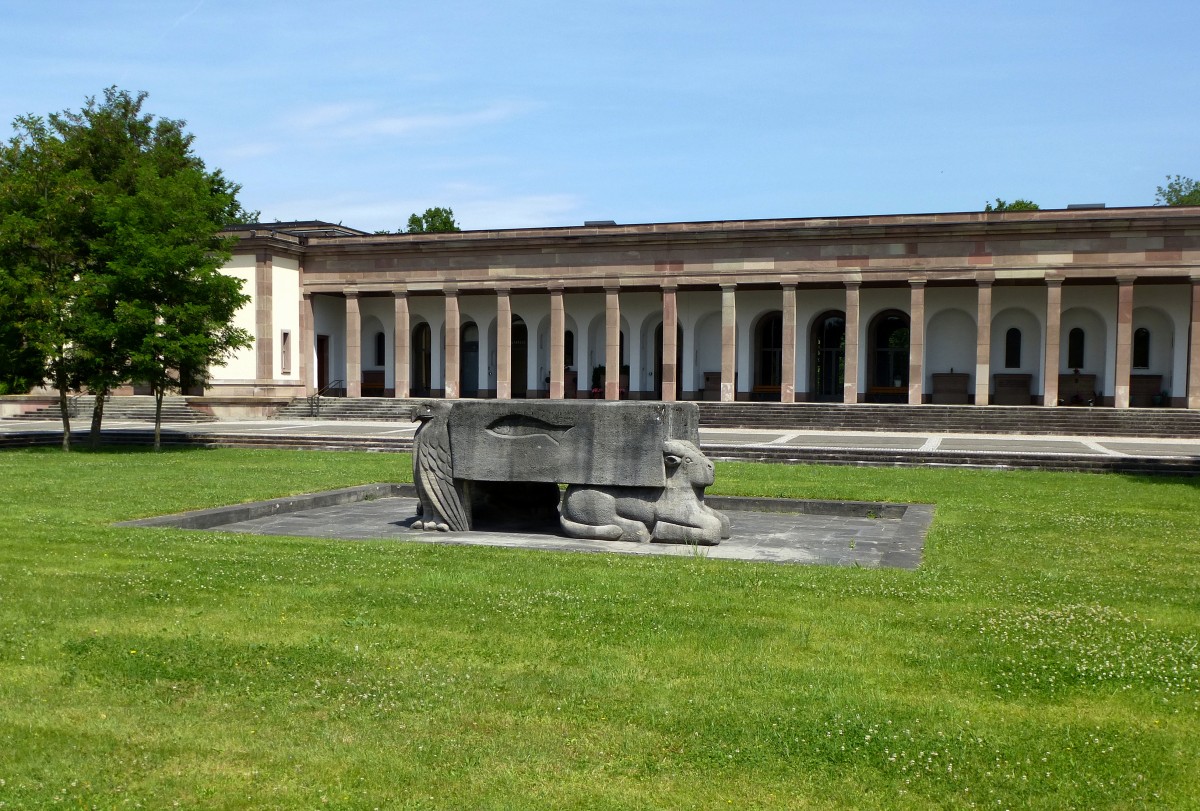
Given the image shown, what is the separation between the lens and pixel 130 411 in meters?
40.2

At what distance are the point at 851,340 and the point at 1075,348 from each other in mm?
9287

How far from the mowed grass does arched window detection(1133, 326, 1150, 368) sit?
32.0 m

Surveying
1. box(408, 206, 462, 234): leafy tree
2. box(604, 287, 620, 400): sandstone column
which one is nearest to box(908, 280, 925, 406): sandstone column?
box(604, 287, 620, 400): sandstone column

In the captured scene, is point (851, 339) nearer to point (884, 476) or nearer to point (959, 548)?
point (884, 476)

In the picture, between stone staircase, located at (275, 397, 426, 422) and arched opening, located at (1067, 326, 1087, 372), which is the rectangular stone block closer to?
stone staircase, located at (275, 397, 426, 422)

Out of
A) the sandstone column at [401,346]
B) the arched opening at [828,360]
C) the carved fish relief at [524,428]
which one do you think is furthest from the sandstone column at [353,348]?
the carved fish relief at [524,428]

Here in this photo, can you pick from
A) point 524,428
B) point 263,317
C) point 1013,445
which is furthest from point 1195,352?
point 263,317

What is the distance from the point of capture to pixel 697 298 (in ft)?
141

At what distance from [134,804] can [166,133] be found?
144ft

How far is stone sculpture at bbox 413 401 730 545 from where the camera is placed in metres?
11.3

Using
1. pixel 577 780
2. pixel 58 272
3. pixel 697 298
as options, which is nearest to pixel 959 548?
pixel 577 780

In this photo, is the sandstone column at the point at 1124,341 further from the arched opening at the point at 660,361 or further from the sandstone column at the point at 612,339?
the sandstone column at the point at 612,339

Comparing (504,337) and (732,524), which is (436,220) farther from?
(732,524)

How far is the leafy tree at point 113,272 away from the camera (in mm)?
24781
